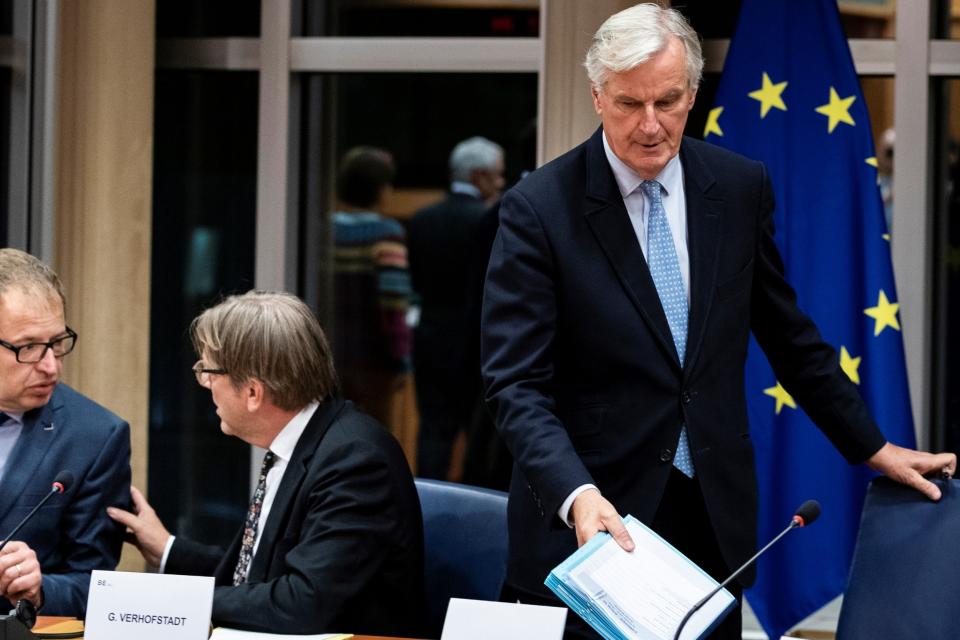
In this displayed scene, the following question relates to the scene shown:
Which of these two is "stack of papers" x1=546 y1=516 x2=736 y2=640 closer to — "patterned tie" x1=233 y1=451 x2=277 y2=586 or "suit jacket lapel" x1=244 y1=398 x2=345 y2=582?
"suit jacket lapel" x1=244 y1=398 x2=345 y2=582

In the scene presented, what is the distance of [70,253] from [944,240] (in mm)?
2621

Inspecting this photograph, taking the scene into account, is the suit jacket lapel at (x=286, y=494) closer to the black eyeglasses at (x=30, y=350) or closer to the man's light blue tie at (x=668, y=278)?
the black eyeglasses at (x=30, y=350)

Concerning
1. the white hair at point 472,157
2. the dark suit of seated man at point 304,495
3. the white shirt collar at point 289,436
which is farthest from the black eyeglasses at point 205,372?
the white hair at point 472,157

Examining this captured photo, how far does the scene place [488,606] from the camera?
1.78 metres

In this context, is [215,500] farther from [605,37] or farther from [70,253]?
[605,37]

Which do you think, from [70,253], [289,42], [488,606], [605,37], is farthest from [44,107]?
[488,606]

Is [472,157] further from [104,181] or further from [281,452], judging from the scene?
[281,452]

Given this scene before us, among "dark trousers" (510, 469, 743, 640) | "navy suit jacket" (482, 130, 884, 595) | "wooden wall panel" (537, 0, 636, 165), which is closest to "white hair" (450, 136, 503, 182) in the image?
"wooden wall panel" (537, 0, 636, 165)

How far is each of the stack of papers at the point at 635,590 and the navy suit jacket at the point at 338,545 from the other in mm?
627

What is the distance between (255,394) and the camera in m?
2.52

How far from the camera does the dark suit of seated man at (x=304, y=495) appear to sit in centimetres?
230

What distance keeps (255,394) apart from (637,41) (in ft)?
3.19

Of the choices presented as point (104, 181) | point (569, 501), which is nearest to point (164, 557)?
point (569, 501)

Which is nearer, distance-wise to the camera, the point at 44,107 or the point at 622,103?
the point at 622,103
